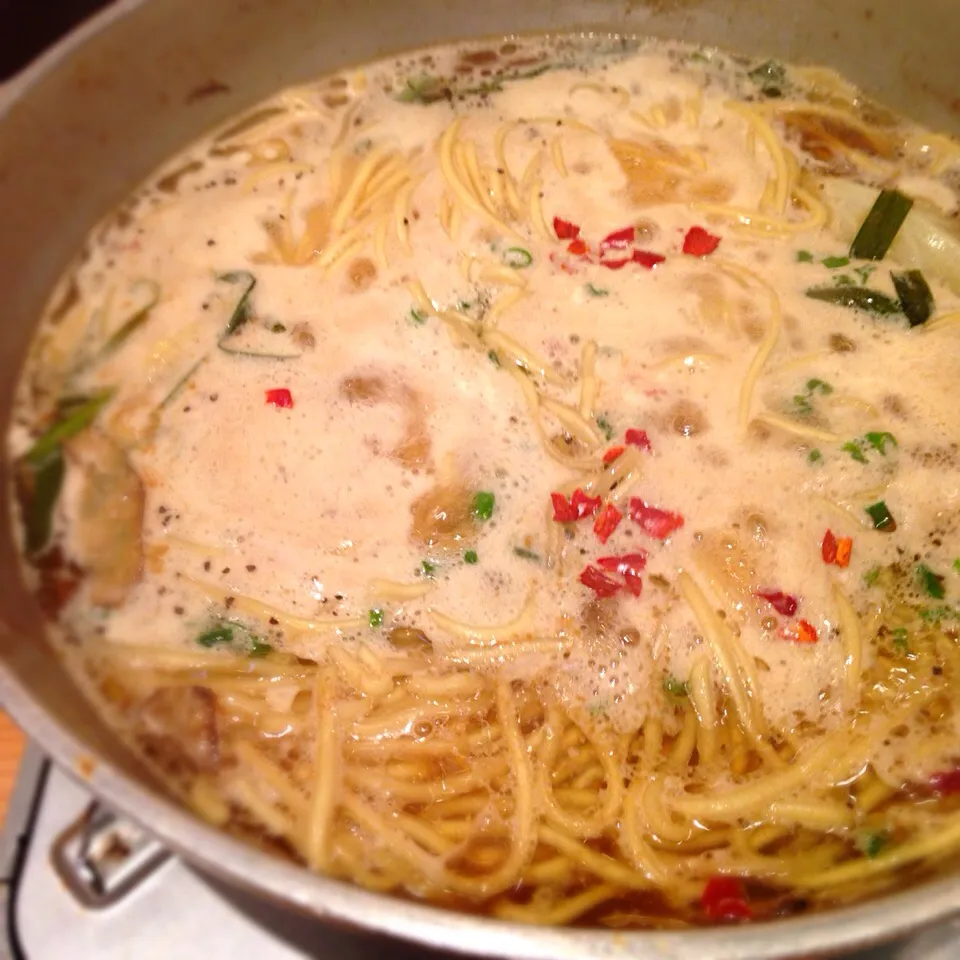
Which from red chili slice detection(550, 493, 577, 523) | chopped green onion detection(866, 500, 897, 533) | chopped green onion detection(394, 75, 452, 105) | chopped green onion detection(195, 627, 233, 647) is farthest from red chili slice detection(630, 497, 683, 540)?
chopped green onion detection(394, 75, 452, 105)

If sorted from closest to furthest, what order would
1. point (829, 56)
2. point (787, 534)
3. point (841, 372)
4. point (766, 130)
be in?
point (787, 534) → point (841, 372) → point (766, 130) → point (829, 56)

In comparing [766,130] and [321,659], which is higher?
[766,130]

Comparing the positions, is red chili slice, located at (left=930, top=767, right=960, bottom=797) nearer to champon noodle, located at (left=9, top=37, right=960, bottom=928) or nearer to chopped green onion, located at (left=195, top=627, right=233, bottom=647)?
champon noodle, located at (left=9, top=37, right=960, bottom=928)

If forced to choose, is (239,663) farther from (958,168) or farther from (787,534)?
(958,168)

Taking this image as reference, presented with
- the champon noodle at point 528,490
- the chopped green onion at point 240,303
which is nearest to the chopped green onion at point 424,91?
the champon noodle at point 528,490

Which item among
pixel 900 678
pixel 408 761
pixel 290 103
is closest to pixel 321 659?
pixel 408 761

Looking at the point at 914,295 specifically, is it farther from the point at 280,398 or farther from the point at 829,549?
the point at 280,398
